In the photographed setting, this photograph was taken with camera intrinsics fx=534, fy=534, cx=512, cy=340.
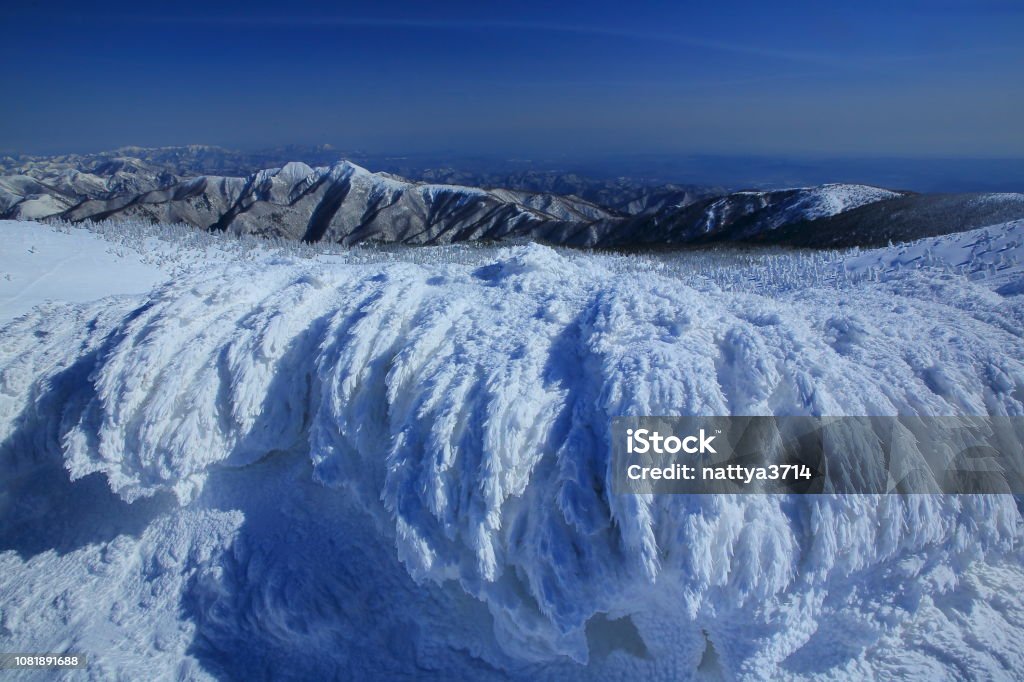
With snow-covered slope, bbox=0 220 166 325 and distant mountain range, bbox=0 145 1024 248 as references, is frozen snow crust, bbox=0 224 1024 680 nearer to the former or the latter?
snow-covered slope, bbox=0 220 166 325

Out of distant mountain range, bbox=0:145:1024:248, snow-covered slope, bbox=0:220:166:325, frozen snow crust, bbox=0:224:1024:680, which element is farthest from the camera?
distant mountain range, bbox=0:145:1024:248

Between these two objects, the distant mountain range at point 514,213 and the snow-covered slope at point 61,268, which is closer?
the snow-covered slope at point 61,268

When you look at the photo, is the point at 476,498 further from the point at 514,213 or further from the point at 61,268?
the point at 514,213

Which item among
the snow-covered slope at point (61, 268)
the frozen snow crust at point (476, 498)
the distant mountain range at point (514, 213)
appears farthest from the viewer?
the distant mountain range at point (514, 213)

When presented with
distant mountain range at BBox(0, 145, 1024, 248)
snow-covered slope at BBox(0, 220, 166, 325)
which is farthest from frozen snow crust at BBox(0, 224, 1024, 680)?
distant mountain range at BBox(0, 145, 1024, 248)

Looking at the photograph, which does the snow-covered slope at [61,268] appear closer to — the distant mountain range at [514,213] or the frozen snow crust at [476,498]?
the frozen snow crust at [476,498]

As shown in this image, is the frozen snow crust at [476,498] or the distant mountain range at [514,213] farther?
the distant mountain range at [514,213]

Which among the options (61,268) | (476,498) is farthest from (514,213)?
(476,498)

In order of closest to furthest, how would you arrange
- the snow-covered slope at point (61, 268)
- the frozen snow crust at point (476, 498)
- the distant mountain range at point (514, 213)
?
the frozen snow crust at point (476, 498) < the snow-covered slope at point (61, 268) < the distant mountain range at point (514, 213)


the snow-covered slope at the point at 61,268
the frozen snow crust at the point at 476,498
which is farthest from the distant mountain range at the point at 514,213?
the frozen snow crust at the point at 476,498

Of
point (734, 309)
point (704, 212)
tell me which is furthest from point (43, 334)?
point (704, 212)
